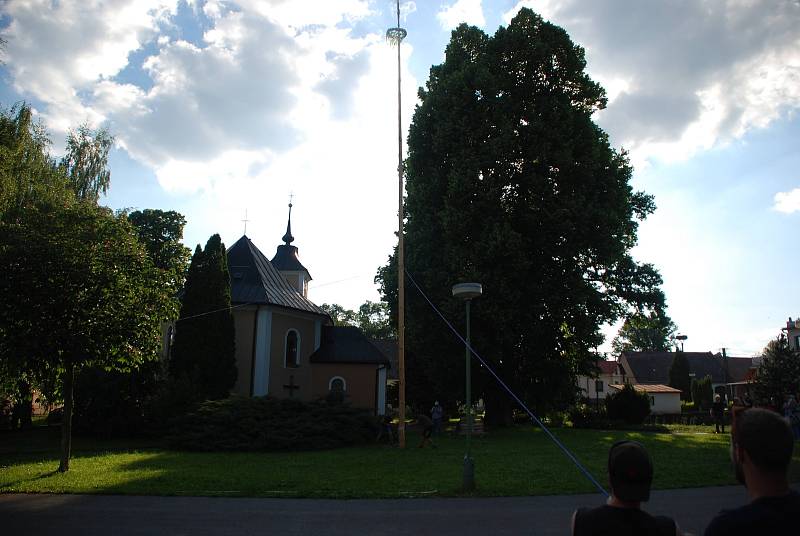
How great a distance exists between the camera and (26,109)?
23125 millimetres

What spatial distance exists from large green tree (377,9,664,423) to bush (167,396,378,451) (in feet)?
14.7

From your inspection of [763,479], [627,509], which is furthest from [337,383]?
[763,479]

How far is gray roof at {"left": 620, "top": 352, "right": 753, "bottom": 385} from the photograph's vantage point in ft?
230

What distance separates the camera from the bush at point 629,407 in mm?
30859

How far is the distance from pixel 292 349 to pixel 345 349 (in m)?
3.09

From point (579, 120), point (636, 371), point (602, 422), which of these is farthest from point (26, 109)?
point (636, 371)

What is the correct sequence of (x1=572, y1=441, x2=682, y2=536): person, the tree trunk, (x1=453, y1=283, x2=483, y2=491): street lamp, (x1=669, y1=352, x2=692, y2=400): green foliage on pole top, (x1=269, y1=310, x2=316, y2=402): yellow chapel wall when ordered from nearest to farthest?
(x1=572, y1=441, x2=682, y2=536): person, (x1=453, y1=283, x2=483, y2=491): street lamp, the tree trunk, (x1=269, y1=310, x2=316, y2=402): yellow chapel wall, (x1=669, y1=352, x2=692, y2=400): green foliage on pole top

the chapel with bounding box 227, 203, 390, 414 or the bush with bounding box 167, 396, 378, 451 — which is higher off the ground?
the chapel with bounding box 227, 203, 390, 414

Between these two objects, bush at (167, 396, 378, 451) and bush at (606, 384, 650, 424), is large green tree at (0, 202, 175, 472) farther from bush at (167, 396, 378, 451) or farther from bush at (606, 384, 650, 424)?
bush at (606, 384, 650, 424)

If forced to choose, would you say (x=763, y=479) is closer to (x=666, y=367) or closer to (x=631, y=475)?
(x=631, y=475)

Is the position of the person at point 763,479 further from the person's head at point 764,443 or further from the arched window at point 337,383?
the arched window at point 337,383

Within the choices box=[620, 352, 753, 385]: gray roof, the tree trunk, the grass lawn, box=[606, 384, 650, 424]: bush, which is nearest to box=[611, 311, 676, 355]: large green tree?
box=[620, 352, 753, 385]: gray roof

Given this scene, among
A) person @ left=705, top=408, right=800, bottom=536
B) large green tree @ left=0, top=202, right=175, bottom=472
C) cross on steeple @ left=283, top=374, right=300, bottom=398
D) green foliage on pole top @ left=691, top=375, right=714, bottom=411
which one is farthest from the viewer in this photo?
green foliage on pole top @ left=691, top=375, right=714, bottom=411

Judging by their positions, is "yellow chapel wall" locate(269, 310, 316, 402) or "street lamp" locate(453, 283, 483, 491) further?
"yellow chapel wall" locate(269, 310, 316, 402)
